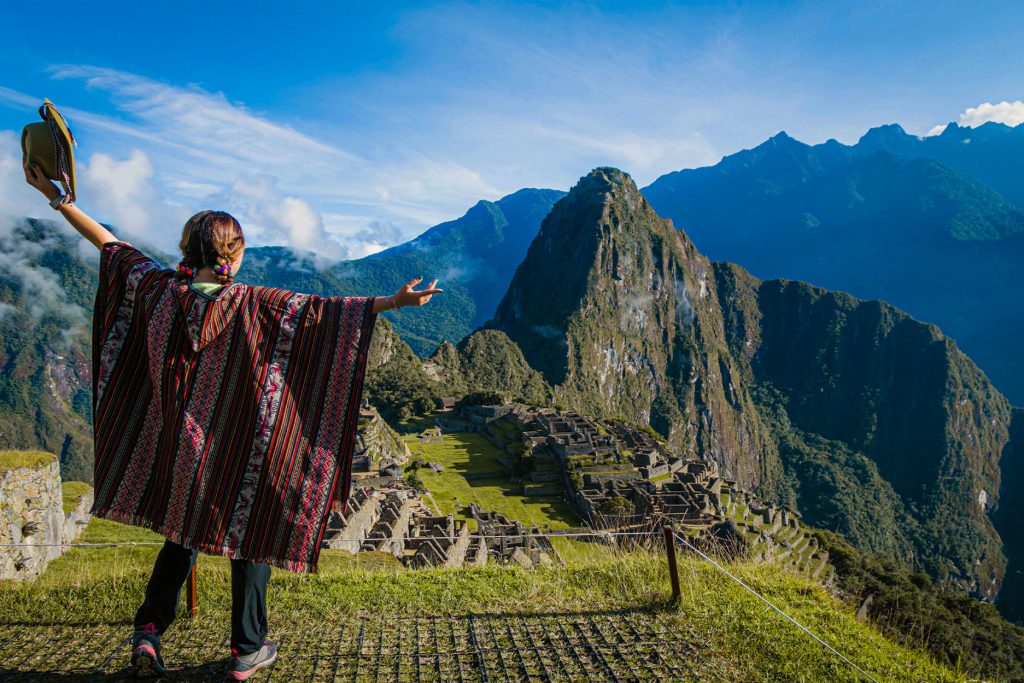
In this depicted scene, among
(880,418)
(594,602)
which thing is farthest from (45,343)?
(880,418)

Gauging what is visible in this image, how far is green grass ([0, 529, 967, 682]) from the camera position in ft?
9.62

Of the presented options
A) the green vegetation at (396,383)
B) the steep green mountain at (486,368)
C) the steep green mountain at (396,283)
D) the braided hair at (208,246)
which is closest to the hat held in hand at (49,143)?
the braided hair at (208,246)

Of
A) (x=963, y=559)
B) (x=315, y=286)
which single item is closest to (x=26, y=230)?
(x=315, y=286)

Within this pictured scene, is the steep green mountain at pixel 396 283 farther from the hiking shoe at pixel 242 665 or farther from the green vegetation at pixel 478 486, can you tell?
the hiking shoe at pixel 242 665

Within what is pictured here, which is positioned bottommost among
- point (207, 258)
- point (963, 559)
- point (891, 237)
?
point (963, 559)

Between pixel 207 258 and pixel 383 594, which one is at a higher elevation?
pixel 207 258

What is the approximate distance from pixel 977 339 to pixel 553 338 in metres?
134

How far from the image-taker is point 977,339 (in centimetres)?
15762

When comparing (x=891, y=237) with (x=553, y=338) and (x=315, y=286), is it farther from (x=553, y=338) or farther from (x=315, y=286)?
(x=315, y=286)

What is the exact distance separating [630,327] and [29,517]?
10071cm

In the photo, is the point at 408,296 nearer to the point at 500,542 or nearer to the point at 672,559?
the point at 672,559

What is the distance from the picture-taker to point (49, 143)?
2422 millimetres

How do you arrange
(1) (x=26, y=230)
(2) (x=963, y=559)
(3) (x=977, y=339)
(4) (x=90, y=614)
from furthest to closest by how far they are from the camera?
(3) (x=977, y=339) → (1) (x=26, y=230) → (2) (x=963, y=559) → (4) (x=90, y=614)

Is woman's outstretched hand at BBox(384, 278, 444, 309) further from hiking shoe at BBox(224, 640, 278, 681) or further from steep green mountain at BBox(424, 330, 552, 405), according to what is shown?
steep green mountain at BBox(424, 330, 552, 405)
